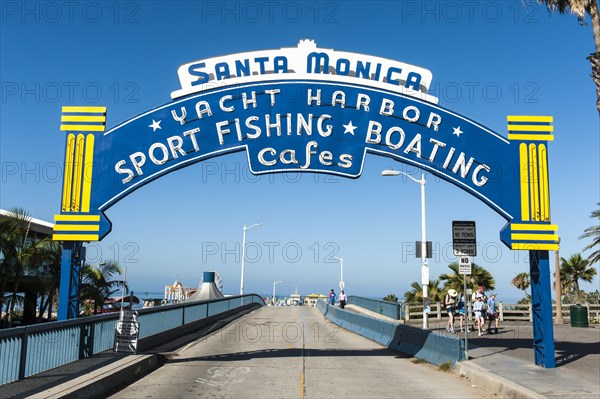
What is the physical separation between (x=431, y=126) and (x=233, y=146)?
16.8 feet

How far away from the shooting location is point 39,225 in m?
30.9

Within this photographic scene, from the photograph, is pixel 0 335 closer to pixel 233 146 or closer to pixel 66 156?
pixel 66 156

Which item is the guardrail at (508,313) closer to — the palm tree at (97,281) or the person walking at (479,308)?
the person walking at (479,308)

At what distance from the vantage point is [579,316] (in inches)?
1093

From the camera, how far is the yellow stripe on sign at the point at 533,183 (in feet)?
46.6

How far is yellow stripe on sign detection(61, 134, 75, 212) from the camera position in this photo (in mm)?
13898

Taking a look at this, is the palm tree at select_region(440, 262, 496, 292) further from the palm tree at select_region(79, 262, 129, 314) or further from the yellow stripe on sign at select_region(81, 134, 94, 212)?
the yellow stripe on sign at select_region(81, 134, 94, 212)

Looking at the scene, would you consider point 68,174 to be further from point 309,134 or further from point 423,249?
point 423,249

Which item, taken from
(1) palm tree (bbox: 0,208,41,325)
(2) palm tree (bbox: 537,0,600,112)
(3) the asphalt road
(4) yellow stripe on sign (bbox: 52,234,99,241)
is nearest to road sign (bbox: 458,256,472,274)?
(3) the asphalt road

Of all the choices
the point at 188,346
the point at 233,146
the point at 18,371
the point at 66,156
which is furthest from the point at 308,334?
the point at 18,371

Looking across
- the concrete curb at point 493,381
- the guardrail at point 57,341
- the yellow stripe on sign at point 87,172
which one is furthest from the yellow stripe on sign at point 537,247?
the yellow stripe on sign at point 87,172

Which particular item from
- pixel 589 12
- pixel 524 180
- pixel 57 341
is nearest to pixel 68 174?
pixel 57 341

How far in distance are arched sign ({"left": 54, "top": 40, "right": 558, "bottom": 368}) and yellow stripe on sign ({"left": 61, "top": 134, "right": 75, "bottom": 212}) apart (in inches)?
1.0

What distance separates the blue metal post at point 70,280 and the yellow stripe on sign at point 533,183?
36.9ft
